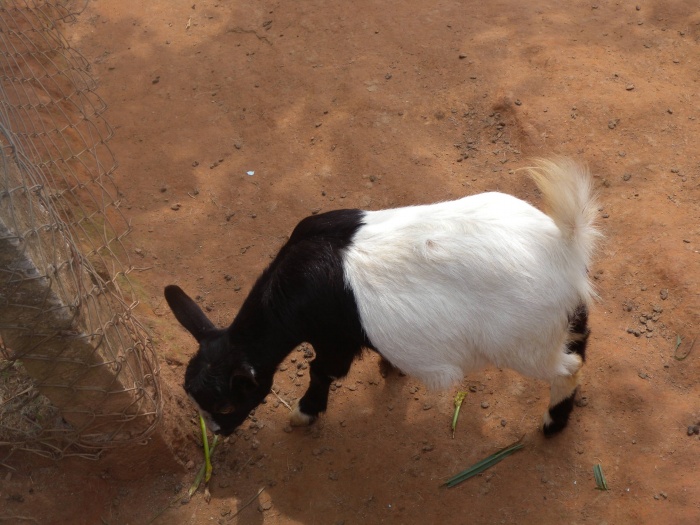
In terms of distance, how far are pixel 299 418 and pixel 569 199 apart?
202 cm

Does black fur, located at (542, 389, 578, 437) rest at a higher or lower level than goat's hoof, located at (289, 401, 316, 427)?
lower

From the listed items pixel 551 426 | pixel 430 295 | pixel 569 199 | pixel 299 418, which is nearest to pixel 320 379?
pixel 299 418

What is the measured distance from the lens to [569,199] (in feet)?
9.91

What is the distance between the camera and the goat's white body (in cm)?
311

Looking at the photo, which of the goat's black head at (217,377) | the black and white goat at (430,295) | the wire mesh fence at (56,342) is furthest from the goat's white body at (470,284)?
the wire mesh fence at (56,342)

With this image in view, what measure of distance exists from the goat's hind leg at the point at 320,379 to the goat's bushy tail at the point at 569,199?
125cm

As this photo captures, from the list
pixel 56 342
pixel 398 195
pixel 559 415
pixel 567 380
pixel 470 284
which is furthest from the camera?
pixel 398 195

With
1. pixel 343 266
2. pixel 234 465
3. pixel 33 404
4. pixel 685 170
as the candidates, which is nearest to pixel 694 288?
pixel 685 170

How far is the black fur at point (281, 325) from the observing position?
3352 mm

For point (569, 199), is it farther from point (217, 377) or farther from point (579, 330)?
point (217, 377)

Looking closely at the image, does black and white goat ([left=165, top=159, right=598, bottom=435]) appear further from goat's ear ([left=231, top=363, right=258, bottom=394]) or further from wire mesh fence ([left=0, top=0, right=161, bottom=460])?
wire mesh fence ([left=0, top=0, right=161, bottom=460])

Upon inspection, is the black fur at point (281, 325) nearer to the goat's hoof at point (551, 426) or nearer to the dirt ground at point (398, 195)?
the dirt ground at point (398, 195)

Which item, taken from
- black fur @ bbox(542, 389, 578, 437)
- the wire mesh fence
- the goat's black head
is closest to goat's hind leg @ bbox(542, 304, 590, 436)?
black fur @ bbox(542, 389, 578, 437)

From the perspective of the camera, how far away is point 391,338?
10.7 feet
